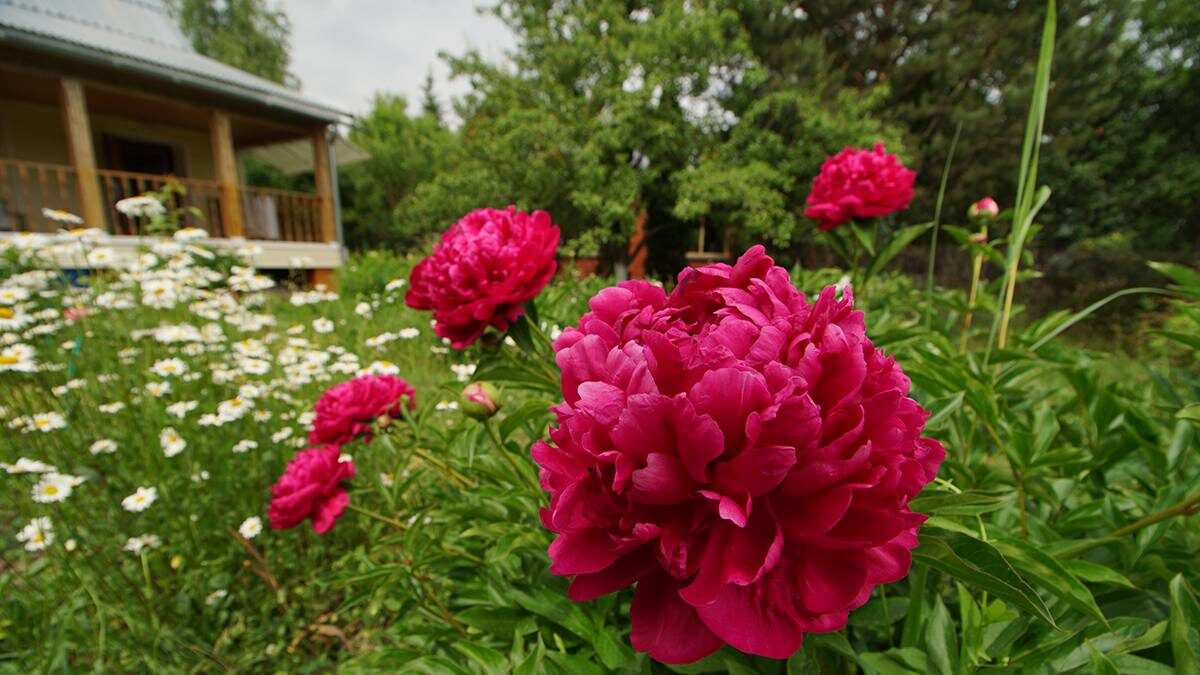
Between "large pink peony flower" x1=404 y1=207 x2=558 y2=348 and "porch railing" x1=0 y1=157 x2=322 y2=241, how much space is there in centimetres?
741

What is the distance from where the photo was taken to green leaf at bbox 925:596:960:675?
2.01ft

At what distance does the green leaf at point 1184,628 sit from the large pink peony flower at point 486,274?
0.81 m

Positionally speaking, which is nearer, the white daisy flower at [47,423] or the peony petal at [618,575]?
the peony petal at [618,575]

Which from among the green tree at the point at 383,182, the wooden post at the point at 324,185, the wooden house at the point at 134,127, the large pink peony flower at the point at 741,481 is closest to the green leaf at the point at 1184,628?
the large pink peony flower at the point at 741,481

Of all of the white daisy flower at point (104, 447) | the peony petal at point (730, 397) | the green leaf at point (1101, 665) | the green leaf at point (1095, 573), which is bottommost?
the white daisy flower at point (104, 447)

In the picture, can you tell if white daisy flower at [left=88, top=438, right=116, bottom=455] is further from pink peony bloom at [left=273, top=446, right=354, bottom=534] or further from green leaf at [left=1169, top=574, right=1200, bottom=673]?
green leaf at [left=1169, top=574, right=1200, bottom=673]

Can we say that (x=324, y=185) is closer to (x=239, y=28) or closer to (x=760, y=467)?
(x=760, y=467)

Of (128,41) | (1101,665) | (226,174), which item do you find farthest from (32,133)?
(1101,665)

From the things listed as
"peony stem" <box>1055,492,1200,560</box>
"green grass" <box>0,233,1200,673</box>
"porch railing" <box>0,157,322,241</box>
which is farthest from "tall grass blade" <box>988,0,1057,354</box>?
"porch railing" <box>0,157,322,241</box>

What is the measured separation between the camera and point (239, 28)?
21266 mm

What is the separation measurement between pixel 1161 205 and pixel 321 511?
55.2ft

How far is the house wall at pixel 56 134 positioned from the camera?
797 cm

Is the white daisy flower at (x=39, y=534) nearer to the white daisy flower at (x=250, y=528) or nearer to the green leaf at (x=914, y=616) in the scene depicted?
the white daisy flower at (x=250, y=528)

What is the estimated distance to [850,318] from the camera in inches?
17.9
